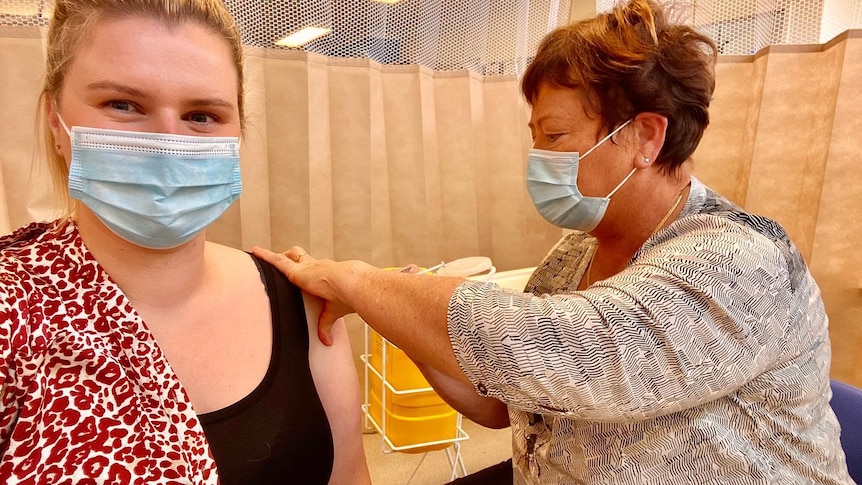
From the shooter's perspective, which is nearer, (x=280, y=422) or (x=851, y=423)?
(x=280, y=422)

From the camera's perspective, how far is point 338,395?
1.11 m

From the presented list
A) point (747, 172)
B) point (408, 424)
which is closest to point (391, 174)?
point (408, 424)

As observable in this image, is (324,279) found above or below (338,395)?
above

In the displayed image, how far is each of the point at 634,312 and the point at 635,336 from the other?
0.04m

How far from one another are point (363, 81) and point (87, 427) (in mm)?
1329

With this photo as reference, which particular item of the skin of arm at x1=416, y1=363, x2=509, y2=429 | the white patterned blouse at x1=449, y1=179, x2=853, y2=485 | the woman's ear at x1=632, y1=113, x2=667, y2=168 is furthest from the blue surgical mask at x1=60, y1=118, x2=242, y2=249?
the woman's ear at x1=632, y1=113, x2=667, y2=168

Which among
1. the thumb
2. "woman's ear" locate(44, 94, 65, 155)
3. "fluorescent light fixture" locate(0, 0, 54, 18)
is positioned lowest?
the thumb

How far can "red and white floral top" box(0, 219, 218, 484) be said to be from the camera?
73cm

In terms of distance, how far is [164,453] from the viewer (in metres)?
0.79

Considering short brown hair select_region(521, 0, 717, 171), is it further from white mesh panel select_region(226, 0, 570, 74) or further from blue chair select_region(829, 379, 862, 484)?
white mesh panel select_region(226, 0, 570, 74)

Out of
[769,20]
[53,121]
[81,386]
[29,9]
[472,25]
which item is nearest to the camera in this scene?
[81,386]

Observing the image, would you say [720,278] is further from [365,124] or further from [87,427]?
[365,124]

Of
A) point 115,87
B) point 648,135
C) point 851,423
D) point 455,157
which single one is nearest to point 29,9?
point 115,87

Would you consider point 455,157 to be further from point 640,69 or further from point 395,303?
point 395,303
